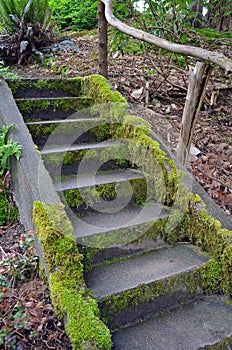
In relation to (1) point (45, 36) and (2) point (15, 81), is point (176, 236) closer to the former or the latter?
(2) point (15, 81)

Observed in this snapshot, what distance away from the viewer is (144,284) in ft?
7.25

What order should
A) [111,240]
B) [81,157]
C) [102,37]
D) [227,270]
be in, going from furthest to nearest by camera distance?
[102,37] → [81,157] → [111,240] → [227,270]

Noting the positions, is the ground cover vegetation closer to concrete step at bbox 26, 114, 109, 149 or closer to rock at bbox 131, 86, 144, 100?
rock at bbox 131, 86, 144, 100

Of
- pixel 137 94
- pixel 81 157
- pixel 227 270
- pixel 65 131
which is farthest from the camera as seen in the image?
pixel 137 94

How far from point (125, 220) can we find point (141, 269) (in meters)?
0.44

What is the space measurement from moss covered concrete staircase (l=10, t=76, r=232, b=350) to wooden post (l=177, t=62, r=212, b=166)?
330 mm

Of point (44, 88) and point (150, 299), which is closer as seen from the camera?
point (150, 299)

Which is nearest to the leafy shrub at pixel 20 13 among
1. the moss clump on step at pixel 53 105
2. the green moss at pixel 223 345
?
the moss clump on step at pixel 53 105

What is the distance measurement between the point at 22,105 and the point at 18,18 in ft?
12.1

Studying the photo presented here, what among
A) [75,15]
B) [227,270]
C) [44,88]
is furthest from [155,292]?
[75,15]

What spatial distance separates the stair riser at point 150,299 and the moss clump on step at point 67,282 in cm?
21

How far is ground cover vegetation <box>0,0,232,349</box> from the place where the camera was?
198cm

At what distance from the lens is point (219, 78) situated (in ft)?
18.7

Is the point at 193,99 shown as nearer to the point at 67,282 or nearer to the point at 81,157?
the point at 81,157
